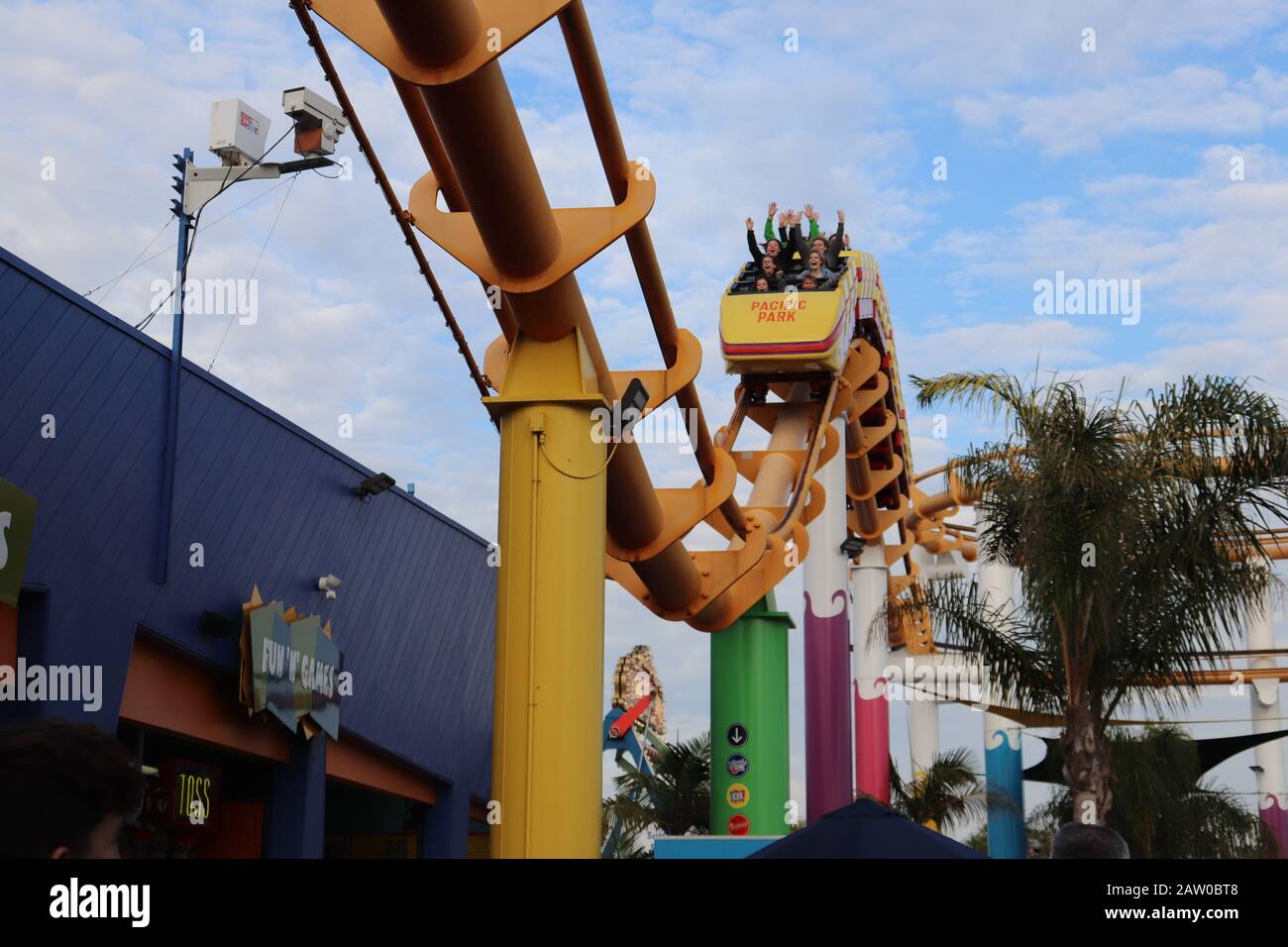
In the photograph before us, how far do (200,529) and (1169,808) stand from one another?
41.1 ft

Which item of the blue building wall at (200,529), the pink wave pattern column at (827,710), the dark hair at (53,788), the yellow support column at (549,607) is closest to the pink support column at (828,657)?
the pink wave pattern column at (827,710)

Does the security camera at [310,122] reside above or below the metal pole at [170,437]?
above

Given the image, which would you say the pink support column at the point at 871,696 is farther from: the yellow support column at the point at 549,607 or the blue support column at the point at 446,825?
the yellow support column at the point at 549,607

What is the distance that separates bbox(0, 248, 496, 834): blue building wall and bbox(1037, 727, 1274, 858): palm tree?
7.98 metres

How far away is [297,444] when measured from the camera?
14.5 meters

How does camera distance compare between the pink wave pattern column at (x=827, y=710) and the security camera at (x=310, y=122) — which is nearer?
the security camera at (x=310, y=122)

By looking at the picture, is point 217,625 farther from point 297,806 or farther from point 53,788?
point 53,788

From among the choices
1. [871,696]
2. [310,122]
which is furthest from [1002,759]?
[310,122]

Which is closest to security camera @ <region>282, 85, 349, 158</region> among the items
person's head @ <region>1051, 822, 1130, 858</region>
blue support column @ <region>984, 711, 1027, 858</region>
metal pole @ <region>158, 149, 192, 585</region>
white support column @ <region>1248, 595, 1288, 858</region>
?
metal pole @ <region>158, 149, 192, 585</region>

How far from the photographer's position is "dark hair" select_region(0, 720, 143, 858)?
1958 mm

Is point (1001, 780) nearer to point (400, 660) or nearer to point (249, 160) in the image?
point (400, 660)

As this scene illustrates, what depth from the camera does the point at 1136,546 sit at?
34.9ft

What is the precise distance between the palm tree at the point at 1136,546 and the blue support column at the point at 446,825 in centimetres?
984

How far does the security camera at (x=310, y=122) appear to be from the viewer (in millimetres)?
12258
